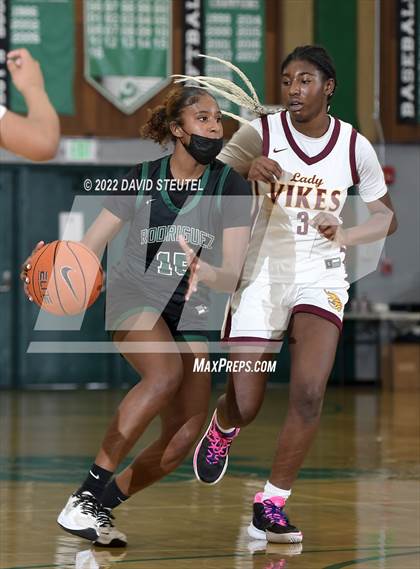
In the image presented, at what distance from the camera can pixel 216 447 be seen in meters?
6.75

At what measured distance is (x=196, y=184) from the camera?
6145 millimetres

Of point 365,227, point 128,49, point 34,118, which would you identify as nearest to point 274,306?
point 365,227

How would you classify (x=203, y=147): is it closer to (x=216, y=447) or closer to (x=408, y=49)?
(x=216, y=447)

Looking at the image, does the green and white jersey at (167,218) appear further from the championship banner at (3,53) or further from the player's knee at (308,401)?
the championship banner at (3,53)

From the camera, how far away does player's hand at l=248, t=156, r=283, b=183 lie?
6.26 metres

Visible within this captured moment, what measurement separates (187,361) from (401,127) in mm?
11971

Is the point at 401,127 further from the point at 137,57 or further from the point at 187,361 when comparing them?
the point at 187,361

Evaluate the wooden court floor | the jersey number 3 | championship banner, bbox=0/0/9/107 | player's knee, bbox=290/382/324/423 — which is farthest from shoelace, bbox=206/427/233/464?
championship banner, bbox=0/0/9/107

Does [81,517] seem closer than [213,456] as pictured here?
Yes

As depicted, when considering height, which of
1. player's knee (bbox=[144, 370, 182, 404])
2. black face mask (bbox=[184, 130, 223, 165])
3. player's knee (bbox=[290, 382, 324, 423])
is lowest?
player's knee (bbox=[290, 382, 324, 423])

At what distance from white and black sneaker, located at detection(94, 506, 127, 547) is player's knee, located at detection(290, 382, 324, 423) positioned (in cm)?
96

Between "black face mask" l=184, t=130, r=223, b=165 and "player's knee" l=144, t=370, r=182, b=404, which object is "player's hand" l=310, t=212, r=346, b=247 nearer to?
"black face mask" l=184, t=130, r=223, b=165

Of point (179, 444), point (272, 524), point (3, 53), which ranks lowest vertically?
point (272, 524)

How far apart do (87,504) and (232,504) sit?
5.60 feet
